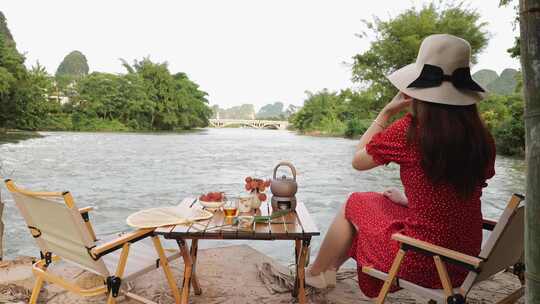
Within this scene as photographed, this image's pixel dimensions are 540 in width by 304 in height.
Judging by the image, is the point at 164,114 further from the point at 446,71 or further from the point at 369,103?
the point at 446,71

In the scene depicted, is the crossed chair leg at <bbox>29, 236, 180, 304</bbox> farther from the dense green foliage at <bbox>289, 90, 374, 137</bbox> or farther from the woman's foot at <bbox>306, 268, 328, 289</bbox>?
the dense green foliage at <bbox>289, 90, 374, 137</bbox>

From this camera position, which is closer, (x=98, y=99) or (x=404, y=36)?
(x=404, y=36)

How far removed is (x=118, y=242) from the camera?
169 centimetres

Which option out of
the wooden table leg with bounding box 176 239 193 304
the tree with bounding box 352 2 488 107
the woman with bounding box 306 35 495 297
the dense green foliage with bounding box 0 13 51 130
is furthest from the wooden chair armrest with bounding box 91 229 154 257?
the tree with bounding box 352 2 488 107

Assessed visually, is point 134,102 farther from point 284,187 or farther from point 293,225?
point 293,225

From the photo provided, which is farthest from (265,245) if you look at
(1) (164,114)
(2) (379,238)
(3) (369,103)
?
(1) (164,114)

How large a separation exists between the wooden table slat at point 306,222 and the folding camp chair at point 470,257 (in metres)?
0.33

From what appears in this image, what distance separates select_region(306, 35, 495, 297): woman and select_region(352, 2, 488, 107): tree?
23.0 m

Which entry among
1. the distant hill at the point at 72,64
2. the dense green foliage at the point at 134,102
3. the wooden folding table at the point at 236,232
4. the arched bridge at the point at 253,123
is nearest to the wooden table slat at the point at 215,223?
the wooden folding table at the point at 236,232

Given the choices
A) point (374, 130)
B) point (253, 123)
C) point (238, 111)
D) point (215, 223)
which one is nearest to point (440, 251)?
point (374, 130)

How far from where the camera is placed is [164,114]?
142 feet

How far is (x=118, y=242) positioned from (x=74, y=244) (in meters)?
0.19

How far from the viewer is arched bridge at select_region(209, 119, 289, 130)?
2158 inches

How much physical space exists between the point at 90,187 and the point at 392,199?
6.86 meters
